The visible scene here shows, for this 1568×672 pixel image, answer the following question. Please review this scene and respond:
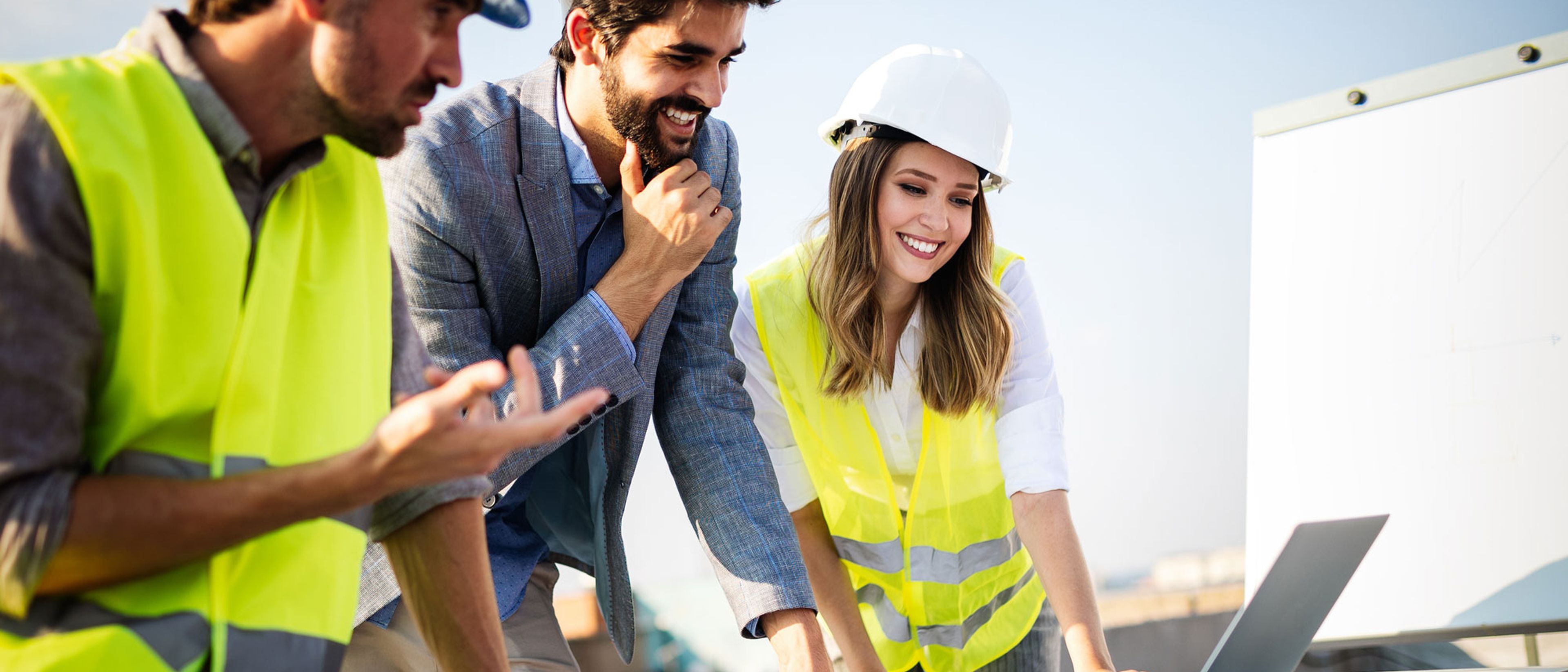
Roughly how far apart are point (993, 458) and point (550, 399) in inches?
41.5

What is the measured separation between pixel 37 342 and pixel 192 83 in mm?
263

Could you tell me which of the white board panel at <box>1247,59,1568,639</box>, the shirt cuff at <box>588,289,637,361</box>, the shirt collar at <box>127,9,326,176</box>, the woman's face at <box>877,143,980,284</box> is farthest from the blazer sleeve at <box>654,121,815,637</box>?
the white board panel at <box>1247,59,1568,639</box>

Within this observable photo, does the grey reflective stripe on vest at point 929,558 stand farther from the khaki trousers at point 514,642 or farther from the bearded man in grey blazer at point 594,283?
the khaki trousers at point 514,642

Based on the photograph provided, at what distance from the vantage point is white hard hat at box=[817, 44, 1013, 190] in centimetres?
225

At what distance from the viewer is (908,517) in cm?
226

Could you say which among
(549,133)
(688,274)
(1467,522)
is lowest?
(1467,522)

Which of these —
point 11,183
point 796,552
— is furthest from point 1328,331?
point 11,183

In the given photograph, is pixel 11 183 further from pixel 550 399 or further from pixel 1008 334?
pixel 1008 334

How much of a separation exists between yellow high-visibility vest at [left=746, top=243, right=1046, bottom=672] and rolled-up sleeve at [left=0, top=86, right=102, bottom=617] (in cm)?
151

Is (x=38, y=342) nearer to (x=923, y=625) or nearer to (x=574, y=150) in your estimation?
(x=574, y=150)

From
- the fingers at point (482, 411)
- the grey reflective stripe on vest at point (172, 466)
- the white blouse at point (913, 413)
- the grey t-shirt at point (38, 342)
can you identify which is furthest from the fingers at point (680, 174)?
the grey t-shirt at point (38, 342)

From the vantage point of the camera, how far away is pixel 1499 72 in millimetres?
2963

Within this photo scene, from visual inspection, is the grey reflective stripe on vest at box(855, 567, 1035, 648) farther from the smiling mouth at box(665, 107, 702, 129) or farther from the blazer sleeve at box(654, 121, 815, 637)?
the smiling mouth at box(665, 107, 702, 129)

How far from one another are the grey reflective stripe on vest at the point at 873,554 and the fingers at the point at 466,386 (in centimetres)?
149
